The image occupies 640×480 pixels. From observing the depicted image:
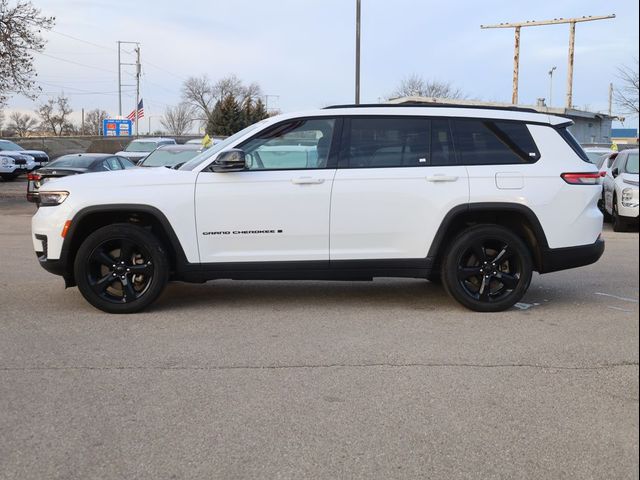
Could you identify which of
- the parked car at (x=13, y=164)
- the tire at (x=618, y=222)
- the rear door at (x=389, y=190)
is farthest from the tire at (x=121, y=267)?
the parked car at (x=13, y=164)

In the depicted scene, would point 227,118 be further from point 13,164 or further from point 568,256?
point 568,256

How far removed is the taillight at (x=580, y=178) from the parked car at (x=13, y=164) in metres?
26.1

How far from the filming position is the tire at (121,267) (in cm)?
629

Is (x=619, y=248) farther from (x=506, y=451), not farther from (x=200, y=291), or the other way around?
(x=506, y=451)

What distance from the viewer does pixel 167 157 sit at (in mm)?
17469

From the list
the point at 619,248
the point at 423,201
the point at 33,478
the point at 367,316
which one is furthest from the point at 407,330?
the point at 619,248

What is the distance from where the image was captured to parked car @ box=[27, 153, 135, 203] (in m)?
15.8

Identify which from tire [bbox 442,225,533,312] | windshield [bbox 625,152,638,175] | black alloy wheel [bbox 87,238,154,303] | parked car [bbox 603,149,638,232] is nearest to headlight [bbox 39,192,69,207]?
black alloy wheel [bbox 87,238,154,303]

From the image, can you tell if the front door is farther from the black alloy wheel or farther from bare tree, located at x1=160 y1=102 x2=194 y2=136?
bare tree, located at x1=160 y1=102 x2=194 y2=136

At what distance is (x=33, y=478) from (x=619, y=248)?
10.0 meters

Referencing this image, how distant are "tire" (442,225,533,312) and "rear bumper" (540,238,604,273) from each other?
0.56 feet

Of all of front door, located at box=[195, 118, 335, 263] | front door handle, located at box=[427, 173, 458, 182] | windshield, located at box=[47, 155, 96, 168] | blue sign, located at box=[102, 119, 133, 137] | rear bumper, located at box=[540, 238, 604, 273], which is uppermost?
blue sign, located at box=[102, 119, 133, 137]

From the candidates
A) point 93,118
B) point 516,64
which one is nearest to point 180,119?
point 93,118

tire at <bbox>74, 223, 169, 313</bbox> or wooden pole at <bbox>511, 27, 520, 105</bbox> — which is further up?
wooden pole at <bbox>511, 27, 520, 105</bbox>
